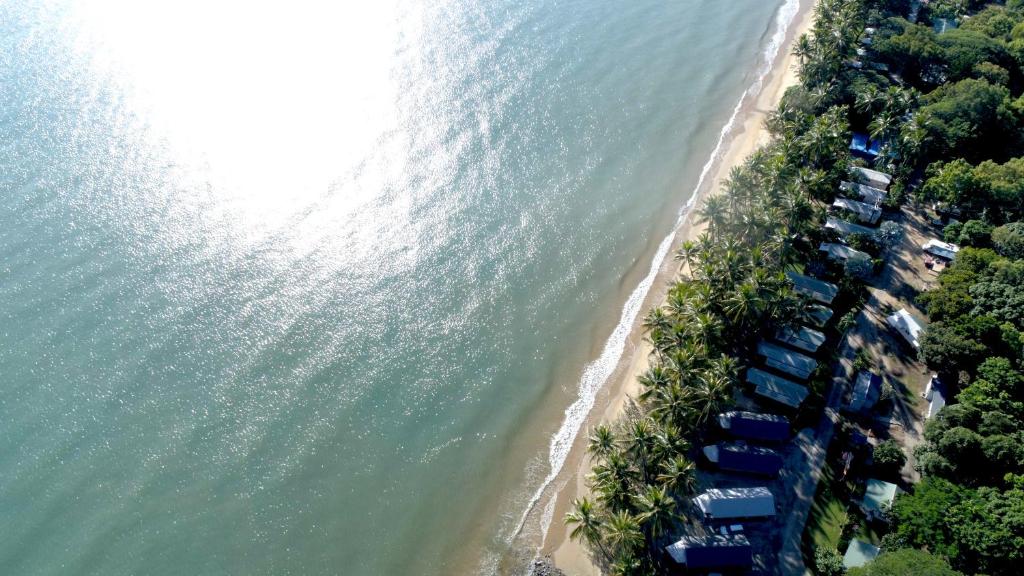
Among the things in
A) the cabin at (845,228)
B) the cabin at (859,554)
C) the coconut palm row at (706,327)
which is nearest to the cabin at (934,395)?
the coconut palm row at (706,327)

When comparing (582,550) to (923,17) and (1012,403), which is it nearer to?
(1012,403)

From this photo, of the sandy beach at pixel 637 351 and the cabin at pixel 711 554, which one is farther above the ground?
the sandy beach at pixel 637 351

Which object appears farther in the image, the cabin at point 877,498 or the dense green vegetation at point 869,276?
the cabin at point 877,498

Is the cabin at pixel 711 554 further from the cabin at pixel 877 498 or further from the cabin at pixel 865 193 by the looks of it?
the cabin at pixel 865 193

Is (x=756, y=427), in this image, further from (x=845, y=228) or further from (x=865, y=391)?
(x=845, y=228)

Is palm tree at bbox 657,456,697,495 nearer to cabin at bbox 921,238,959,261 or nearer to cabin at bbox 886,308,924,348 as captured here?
cabin at bbox 886,308,924,348

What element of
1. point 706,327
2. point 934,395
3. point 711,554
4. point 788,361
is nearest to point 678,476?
point 711,554

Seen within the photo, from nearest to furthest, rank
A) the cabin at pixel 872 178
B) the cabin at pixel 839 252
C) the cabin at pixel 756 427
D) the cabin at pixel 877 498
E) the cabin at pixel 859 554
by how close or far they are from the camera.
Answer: the cabin at pixel 859 554 → the cabin at pixel 877 498 → the cabin at pixel 756 427 → the cabin at pixel 839 252 → the cabin at pixel 872 178
